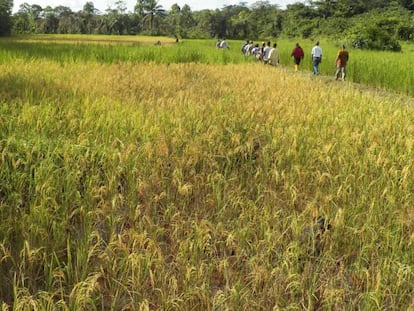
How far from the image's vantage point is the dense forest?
2577 cm

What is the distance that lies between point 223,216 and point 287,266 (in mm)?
732

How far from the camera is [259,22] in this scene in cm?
5381

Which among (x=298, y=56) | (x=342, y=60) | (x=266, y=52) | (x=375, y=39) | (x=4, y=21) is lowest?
(x=342, y=60)

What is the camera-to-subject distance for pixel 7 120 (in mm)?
3906

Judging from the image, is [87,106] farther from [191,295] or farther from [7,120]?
[191,295]

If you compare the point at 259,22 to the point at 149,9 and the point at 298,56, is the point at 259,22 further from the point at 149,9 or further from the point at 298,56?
the point at 298,56

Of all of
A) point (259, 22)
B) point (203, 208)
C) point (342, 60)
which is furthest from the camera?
point (259, 22)

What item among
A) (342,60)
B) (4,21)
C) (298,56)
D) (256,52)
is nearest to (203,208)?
(342,60)

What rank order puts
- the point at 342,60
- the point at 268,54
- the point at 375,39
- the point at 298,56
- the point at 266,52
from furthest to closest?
1. the point at 375,39
2. the point at 266,52
3. the point at 268,54
4. the point at 298,56
5. the point at 342,60

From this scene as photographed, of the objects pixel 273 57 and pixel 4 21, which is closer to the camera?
pixel 273 57

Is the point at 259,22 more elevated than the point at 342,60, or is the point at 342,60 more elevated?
the point at 259,22

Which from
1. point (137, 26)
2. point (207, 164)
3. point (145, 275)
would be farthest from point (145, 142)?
point (137, 26)

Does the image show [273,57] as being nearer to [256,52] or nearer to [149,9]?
[256,52]

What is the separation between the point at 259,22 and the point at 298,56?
4264 cm
